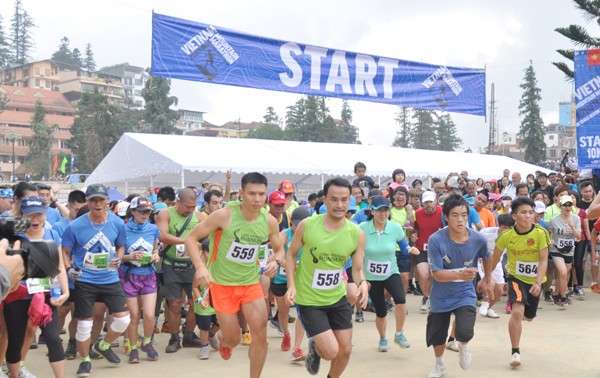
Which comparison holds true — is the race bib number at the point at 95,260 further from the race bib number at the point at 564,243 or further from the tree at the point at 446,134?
the tree at the point at 446,134

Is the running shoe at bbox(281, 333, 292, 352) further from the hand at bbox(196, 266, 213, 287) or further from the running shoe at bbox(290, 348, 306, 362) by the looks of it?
the hand at bbox(196, 266, 213, 287)

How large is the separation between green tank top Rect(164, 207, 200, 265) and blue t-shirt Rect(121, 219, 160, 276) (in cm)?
25

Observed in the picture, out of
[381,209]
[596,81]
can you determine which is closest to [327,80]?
[596,81]

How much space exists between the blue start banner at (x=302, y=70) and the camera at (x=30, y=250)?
11729 mm

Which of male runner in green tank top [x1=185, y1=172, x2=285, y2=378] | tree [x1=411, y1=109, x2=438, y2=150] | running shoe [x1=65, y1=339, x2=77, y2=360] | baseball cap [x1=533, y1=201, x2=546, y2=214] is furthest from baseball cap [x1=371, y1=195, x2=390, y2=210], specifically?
tree [x1=411, y1=109, x2=438, y2=150]

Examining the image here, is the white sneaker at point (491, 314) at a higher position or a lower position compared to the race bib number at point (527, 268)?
lower

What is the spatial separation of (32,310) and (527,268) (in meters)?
5.17

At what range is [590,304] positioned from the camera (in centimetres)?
1148

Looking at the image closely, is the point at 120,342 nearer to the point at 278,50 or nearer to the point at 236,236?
the point at 236,236

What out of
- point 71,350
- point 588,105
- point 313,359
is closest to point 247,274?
point 313,359

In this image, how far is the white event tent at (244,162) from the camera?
1909 centimetres

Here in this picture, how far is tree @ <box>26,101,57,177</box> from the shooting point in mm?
71562

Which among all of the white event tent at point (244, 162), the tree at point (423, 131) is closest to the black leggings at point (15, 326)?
the white event tent at point (244, 162)

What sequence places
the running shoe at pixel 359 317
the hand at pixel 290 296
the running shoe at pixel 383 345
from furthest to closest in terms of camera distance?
the running shoe at pixel 359 317, the running shoe at pixel 383 345, the hand at pixel 290 296
